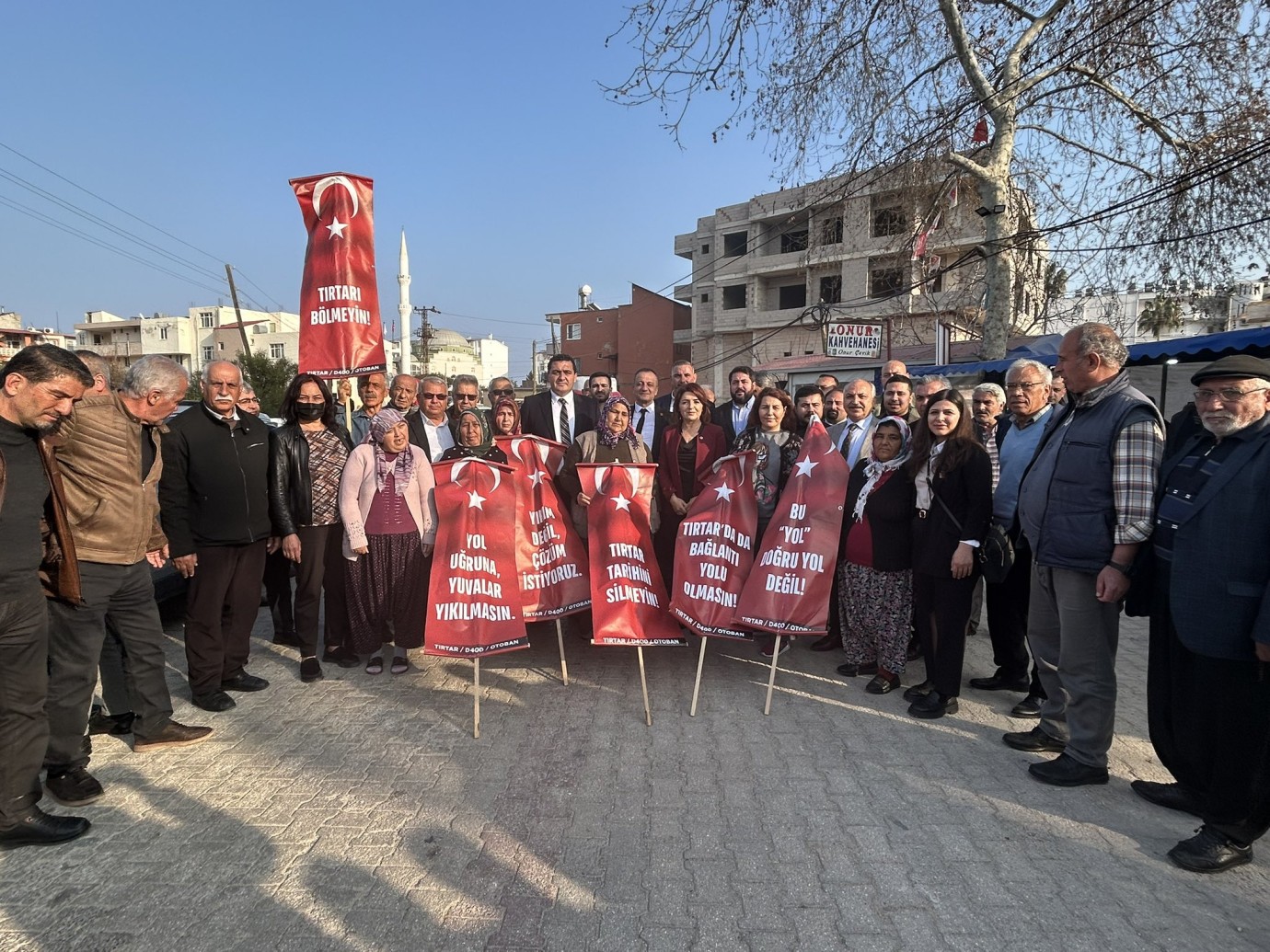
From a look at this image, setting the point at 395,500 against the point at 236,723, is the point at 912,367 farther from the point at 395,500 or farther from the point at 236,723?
the point at 236,723

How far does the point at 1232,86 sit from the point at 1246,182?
1614 mm

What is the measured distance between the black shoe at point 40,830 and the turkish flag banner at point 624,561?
2.50 metres

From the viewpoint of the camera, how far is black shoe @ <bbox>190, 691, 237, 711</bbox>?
13.2 feet

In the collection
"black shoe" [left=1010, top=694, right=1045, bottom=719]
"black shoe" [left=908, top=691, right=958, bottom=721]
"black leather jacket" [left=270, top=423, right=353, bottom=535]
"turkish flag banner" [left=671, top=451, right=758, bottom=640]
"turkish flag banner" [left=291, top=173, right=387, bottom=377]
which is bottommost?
"black shoe" [left=1010, top=694, right=1045, bottom=719]

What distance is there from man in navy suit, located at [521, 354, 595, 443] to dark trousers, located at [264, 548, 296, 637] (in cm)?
227

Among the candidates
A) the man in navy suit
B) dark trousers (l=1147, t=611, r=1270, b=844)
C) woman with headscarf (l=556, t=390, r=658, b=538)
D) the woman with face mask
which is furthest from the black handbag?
the woman with face mask

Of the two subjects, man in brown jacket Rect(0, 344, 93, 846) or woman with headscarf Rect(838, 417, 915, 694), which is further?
woman with headscarf Rect(838, 417, 915, 694)

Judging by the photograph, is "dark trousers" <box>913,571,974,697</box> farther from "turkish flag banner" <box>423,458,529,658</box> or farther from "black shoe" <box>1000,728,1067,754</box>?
Answer: "turkish flag banner" <box>423,458,529,658</box>

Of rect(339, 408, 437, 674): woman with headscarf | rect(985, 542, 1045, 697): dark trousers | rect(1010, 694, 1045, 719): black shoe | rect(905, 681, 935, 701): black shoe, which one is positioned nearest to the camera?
rect(1010, 694, 1045, 719): black shoe

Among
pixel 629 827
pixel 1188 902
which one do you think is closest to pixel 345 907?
pixel 629 827

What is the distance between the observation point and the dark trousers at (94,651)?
9.93 feet

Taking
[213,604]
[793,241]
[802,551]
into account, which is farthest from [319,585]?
[793,241]

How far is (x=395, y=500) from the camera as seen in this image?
457cm

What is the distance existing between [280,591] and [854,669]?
14.5 ft
